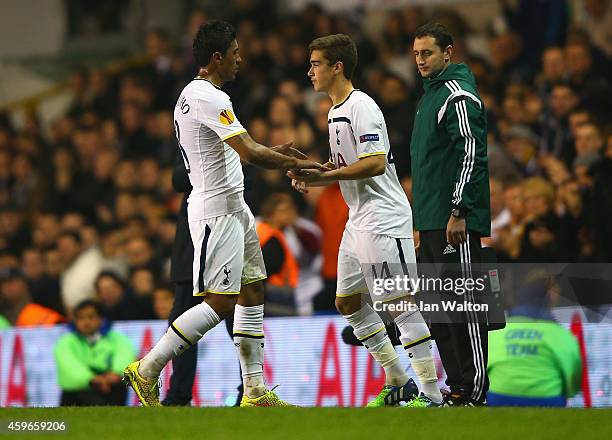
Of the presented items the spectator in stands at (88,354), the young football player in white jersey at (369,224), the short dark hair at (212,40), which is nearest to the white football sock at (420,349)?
the young football player in white jersey at (369,224)

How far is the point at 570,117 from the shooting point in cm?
1186

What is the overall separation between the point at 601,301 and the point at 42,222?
27.0 ft

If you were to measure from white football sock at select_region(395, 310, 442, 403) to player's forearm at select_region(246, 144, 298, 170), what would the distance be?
113 centimetres

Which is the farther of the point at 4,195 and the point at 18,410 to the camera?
the point at 4,195

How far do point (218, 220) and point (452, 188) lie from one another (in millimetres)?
1392

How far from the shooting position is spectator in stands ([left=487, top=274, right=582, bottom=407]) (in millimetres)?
8953

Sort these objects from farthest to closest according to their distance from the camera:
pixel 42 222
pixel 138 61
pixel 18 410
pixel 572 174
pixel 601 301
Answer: pixel 138 61
pixel 42 222
pixel 572 174
pixel 601 301
pixel 18 410

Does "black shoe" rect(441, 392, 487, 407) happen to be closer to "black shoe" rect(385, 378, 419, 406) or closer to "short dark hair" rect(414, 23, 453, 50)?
"black shoe" rect(385, 378, 419, 406)

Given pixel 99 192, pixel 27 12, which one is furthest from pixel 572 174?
pixel 27 12

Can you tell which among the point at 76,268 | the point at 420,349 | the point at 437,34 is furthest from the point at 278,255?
the point at 76,268

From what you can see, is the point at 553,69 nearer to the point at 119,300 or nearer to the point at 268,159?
the point at 119,300

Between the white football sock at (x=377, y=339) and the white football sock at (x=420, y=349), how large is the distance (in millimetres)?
175

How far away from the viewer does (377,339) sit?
7.88m

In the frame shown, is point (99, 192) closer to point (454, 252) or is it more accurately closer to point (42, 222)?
point (42, 222)
